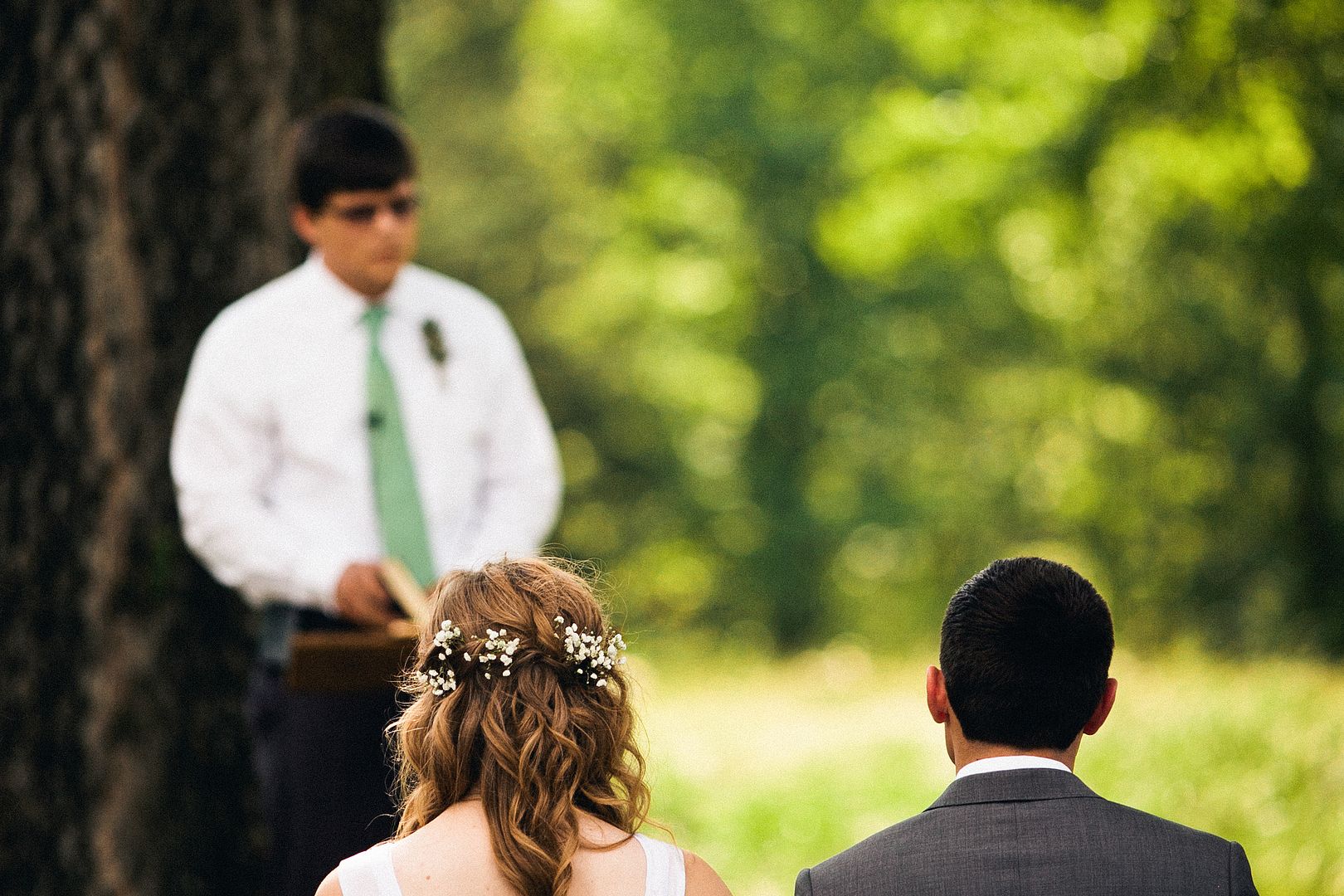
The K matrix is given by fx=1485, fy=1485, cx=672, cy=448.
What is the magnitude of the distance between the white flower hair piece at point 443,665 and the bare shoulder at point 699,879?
47 cm

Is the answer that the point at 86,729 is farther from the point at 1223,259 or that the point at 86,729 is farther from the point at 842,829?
the point at 1223,259

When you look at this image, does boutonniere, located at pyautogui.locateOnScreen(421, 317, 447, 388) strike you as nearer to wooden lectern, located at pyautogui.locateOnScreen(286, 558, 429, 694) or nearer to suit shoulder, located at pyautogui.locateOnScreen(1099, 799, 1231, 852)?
wooden lectern, located at pyautogui.locateOnScreen(286, 558, 429, 694)

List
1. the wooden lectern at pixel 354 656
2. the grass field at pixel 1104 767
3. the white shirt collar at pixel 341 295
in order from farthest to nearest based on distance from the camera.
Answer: the grass field at pixel 1104 767, the white shirt collar at pixel 341 295, the wooden lectern at pixel 354 656

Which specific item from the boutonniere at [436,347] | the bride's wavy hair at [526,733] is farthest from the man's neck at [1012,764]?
the boutonniere at [436,347]

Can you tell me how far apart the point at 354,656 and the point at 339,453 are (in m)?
0.56

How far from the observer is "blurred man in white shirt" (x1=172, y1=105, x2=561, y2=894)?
367 centimetres

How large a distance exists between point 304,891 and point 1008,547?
60.1 ft

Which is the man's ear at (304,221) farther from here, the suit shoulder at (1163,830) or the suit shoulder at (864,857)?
the suit shoulder at (1163,830)

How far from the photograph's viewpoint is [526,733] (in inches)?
92.9

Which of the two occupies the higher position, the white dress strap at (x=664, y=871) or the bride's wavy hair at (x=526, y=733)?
the bride's wavy hair at (x=526, y=733)

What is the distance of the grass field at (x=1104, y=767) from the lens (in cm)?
583

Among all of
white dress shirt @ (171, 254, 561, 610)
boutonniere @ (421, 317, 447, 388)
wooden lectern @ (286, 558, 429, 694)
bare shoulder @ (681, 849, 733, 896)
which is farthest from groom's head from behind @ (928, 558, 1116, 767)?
boutonniere @ (421, 317, 447, 388)

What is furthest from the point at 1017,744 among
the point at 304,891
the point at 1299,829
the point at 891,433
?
the point at 891,433

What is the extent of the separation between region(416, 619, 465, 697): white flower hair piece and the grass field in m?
2.68
